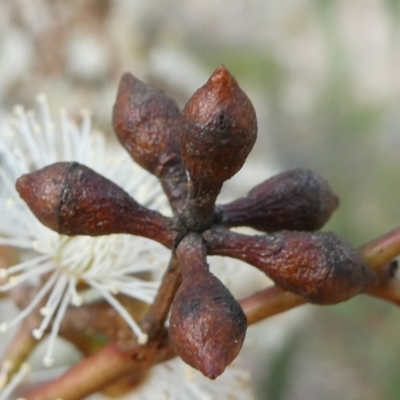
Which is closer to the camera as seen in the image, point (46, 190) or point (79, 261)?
point (46, 190)

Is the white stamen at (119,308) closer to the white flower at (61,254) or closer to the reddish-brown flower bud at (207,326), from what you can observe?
the white flower at (61,254)

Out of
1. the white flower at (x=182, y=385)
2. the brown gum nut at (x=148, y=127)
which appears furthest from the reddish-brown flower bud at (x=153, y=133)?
the white flower at (x=182, y=385)

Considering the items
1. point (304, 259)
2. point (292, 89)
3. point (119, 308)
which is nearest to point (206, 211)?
point (304, 259)

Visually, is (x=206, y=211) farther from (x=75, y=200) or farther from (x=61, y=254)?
(x=61, y=254)

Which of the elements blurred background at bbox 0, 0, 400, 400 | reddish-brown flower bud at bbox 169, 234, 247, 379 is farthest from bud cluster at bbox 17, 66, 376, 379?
blurred background at bbox 0, 0, 400, 400

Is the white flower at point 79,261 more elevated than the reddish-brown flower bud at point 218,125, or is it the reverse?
the reddish-brown flower bud at point 218,125

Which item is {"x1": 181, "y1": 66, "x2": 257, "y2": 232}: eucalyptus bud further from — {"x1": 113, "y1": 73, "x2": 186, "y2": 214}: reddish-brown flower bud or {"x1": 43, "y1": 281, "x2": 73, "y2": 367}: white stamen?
{"x1": 43, "y1": 281, "x2": 73, "y2": 367}: white stamen
